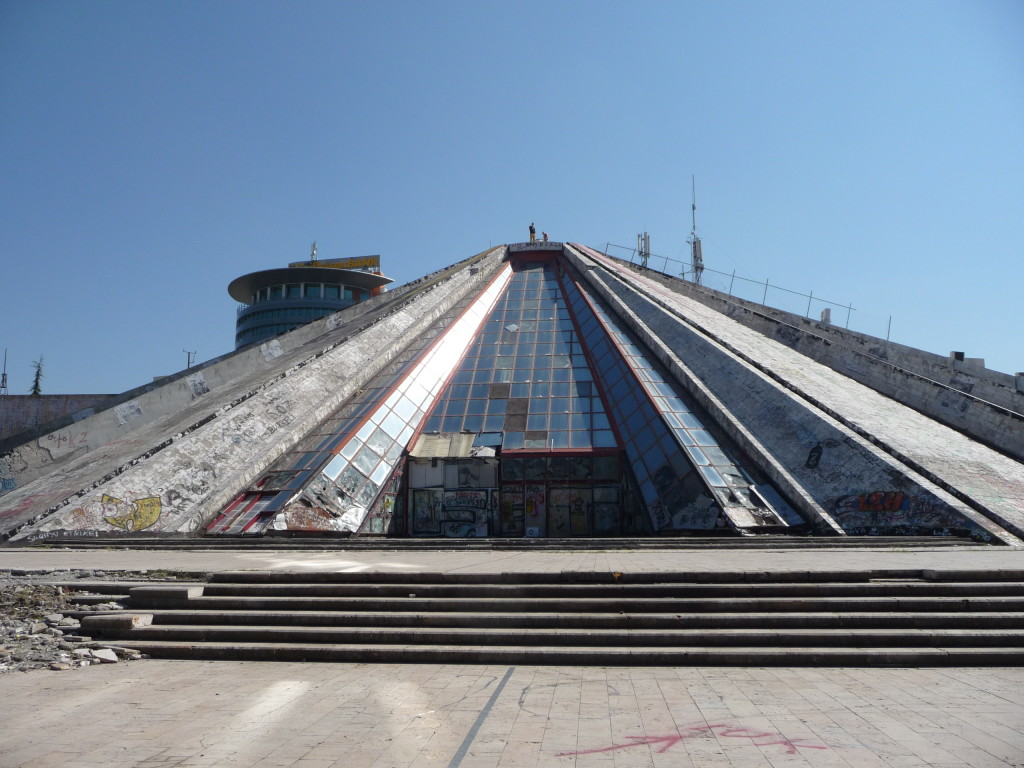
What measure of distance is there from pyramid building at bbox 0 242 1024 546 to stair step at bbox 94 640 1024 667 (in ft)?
22.0

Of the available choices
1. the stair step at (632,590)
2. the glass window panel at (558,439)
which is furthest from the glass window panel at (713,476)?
the stair step at (632,590)

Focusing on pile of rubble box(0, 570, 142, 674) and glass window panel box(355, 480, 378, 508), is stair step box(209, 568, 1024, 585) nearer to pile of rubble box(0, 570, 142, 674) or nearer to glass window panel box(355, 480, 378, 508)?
pile of rubble box(0, 570, 142, 674)

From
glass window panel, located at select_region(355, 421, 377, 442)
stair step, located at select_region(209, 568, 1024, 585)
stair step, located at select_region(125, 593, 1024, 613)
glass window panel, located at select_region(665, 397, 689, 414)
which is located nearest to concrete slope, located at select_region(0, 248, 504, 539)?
glass window panel, located at select_region(355, 421, 377, 442)

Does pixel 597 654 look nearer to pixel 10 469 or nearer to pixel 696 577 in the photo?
pixel 696 577

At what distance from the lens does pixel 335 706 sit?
5.69 meters

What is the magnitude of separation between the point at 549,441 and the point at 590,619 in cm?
1172

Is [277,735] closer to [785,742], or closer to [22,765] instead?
[22,765]

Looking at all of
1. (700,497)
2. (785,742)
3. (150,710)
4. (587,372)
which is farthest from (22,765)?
(587,372)

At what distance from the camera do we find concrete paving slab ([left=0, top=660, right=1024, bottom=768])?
179 inches

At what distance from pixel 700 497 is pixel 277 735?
11705mm

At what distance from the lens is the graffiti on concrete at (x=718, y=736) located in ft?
15.2

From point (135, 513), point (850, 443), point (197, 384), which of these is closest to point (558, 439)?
point (850, 443)

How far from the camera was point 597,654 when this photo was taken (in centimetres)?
693

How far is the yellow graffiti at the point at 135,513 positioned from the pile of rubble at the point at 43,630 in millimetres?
5396
